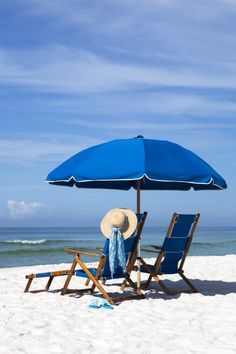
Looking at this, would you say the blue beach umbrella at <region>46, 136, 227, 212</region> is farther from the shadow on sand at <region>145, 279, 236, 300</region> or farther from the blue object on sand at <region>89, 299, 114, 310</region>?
the shadow on sand at <region>145, 279, 236, 300</region>

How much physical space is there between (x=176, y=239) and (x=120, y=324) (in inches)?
67.9

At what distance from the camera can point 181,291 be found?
6.95 metres

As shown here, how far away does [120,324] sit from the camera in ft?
16.9

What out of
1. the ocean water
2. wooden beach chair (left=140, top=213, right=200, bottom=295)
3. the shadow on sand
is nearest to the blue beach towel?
wooden beach chair (left=140, top=213, right=200, bottom=295)

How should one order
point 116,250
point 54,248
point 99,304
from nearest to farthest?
point 99,304
point 116,250
point 54,248

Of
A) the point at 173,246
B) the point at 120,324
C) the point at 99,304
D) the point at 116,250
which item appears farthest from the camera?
the point at 173,246

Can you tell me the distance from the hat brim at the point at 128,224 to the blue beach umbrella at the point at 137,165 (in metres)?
0.38

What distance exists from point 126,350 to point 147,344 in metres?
0.25

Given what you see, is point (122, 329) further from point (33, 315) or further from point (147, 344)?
point (33, 315)

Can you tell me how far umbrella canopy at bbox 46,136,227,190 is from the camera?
589cm

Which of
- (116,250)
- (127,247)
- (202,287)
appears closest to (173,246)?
(127,247)

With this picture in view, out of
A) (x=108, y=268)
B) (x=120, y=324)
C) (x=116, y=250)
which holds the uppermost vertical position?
(x=116, y=250)

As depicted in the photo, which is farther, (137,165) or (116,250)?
(116,250)

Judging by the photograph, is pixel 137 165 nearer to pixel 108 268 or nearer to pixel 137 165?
pixel 137 165
